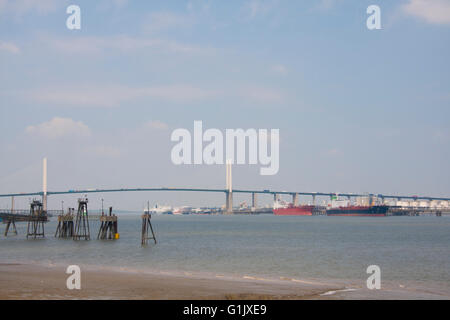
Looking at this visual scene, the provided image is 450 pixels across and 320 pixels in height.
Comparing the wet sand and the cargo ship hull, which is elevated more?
the wet sand

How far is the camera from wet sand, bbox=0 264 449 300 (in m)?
18.3

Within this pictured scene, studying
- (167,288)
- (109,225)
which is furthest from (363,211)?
(167,288)

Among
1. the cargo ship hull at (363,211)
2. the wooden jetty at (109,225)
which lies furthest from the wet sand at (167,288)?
the cargo ship hull at (363,211)

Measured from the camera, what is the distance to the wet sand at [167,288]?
720 inches

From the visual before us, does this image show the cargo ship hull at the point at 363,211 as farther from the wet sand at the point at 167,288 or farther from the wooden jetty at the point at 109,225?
the wet sand at the point at 167,288

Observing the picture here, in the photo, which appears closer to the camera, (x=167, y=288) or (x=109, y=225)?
(x=167, y=288)

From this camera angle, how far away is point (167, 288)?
20609 millimetres

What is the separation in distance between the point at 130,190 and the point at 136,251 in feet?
467

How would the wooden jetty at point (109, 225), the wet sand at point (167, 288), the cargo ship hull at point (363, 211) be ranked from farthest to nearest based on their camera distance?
the cargo ship hull at point (363, 211)
the wooden jetty at point (109, 225)
the wet sand at point (167, 288)

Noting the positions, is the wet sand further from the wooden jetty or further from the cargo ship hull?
the cargo ship hull

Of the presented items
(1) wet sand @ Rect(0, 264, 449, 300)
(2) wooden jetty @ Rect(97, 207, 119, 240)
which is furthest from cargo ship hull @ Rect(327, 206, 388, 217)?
(1) wet sand @ Rect(0, 264, 449, 300)

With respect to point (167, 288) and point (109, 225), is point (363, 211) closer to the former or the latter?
point (109, 225)

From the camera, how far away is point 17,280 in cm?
2158
